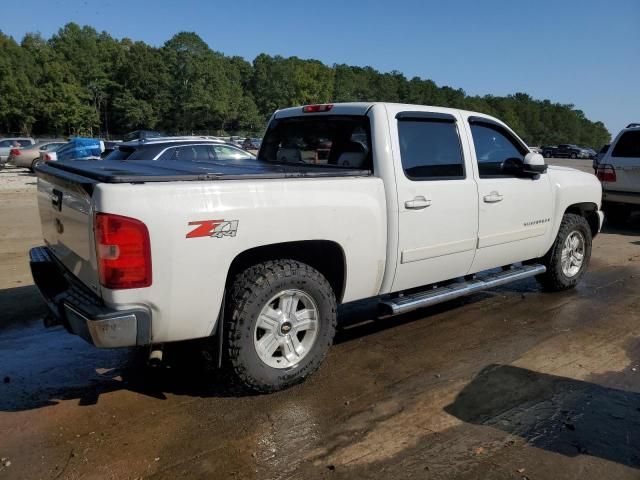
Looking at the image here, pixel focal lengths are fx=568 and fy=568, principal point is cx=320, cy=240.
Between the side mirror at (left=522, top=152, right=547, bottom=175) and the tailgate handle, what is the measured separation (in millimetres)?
3947

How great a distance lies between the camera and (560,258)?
6199 mm

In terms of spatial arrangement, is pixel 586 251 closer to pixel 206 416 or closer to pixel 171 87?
pixel 206 416

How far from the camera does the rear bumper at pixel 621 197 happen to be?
10.4 meters

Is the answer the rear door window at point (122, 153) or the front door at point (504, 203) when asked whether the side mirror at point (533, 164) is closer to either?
the front door at point (504, 203)

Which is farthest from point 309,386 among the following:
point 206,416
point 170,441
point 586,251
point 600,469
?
point 586,251

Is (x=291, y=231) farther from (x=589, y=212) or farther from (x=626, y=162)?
(x=626, y=162)

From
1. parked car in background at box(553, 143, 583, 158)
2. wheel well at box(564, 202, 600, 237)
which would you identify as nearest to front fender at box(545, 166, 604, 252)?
wheel well at box(564, 202, 600, 237)

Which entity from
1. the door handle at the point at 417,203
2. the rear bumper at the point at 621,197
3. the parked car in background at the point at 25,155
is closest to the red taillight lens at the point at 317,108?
the door handle at the point at 417,203

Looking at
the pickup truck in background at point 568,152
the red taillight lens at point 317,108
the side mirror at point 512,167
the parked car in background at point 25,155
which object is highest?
the red taillight lens at point 317,108

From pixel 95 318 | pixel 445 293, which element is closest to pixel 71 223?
pixel 95 318

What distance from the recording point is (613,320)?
5523mm

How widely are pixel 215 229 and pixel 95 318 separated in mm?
811

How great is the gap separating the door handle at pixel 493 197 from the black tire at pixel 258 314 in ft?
6.10

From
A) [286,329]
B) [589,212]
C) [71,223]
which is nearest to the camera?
[71,223]
